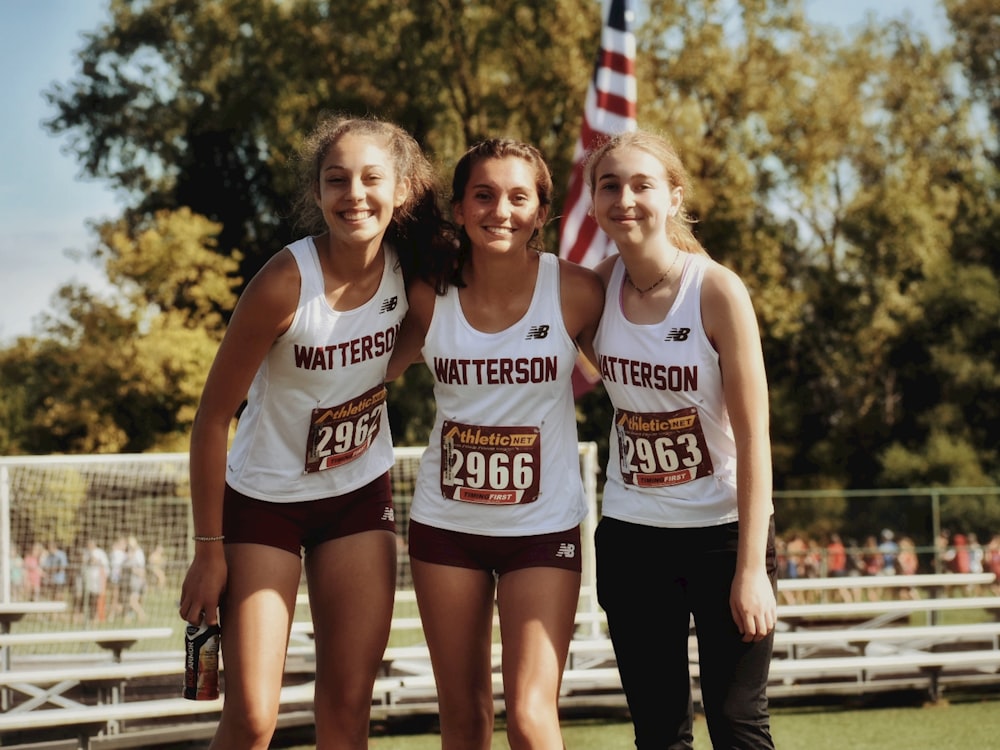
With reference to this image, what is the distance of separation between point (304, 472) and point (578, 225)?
7.38 metres

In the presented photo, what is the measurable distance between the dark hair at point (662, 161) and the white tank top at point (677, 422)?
182 mm

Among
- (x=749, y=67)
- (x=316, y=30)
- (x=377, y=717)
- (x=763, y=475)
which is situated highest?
(x=316, y=30)

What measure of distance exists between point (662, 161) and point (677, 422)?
0.75 meters

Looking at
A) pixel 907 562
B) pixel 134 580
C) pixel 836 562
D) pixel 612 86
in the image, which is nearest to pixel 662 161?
pixel 612 86

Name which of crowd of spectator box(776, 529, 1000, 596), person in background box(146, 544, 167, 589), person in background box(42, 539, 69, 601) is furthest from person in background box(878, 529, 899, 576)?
person in background box(42, 539, 69, 601)

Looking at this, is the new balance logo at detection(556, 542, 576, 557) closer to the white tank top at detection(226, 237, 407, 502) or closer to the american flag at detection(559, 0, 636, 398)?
the white tank top at detection(226, 237, 407, 502)

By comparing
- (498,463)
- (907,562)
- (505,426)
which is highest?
(505,426)

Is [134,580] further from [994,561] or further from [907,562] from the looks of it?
[994,561]

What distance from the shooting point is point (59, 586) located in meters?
11.1

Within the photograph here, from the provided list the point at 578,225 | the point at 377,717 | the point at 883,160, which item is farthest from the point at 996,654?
the point at 883,160

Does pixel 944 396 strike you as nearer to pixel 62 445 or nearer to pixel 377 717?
pixel 62 445

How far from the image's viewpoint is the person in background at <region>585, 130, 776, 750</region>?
10.1 feet

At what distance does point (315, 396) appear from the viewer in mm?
3344

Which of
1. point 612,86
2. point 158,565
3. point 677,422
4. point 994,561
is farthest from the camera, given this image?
point 994,561
